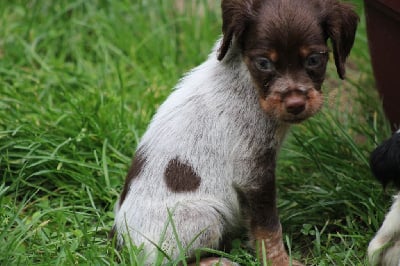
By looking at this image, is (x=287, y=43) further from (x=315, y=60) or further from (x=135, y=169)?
(x=135, y=169)

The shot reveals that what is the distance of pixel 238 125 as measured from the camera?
4.94m

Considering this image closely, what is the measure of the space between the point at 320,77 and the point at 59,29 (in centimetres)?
388

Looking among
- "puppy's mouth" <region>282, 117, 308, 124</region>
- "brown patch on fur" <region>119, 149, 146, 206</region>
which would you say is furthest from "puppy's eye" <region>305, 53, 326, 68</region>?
"brown patch on fur" <region>119, 149, 146, 206</region>

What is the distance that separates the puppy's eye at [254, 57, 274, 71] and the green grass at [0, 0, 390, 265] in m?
0.77

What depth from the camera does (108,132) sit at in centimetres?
624

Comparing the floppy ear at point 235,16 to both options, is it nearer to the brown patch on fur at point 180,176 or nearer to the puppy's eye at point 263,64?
the puppy's eye at point 263,64

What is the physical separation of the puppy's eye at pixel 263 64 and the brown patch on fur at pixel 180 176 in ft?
2.30

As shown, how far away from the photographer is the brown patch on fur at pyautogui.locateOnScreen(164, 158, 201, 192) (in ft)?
16.0

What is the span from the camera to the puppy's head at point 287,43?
4.59 metres

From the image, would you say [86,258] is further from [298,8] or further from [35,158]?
[298,8]

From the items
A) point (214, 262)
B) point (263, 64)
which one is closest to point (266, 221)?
point (214, 262)

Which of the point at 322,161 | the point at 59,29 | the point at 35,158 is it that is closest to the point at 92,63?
the point at 59,29

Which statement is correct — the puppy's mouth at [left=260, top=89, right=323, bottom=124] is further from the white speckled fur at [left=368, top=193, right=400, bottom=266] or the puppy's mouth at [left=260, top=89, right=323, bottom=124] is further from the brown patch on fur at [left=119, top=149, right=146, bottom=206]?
the brown patch on fur at [left=119, top=149, right=146, bottom=206]

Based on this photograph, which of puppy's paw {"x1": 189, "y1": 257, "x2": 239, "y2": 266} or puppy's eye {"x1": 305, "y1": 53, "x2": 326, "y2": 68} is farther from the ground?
puppy's eye {"x1": 305, "y1": 53, "x2": 326, "y2": 68}
